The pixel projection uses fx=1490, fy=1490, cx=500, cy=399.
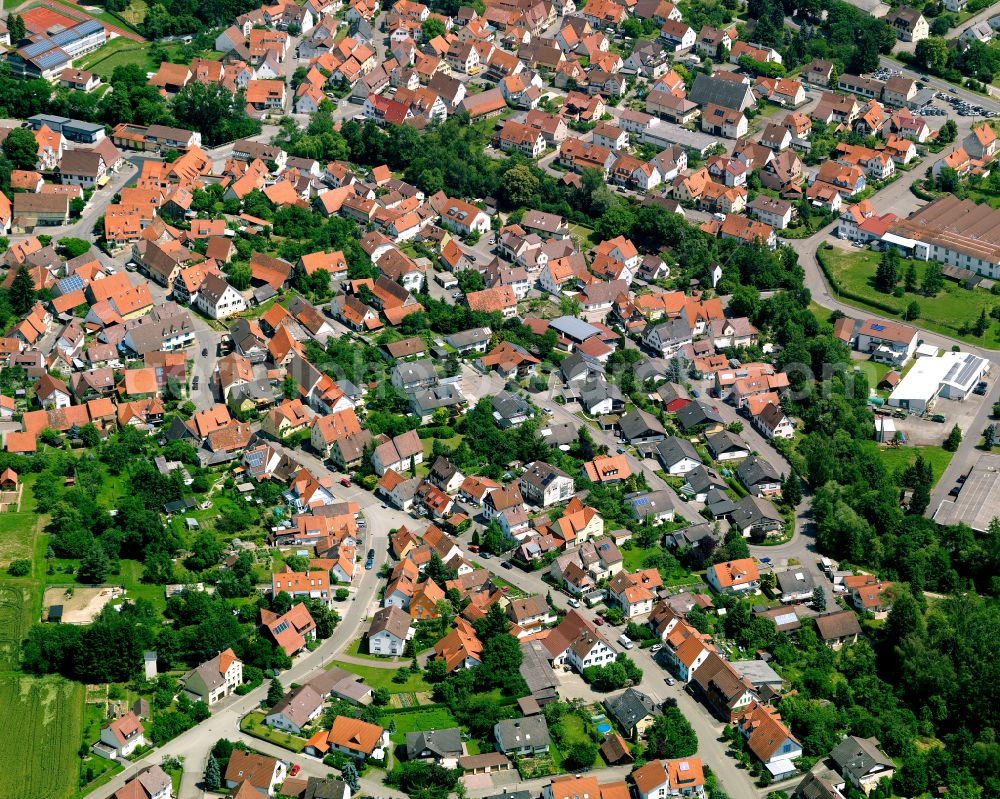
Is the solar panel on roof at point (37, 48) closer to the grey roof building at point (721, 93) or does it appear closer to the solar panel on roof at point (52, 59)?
the solar panel on roof at point (52, 59)

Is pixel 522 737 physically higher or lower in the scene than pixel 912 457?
lower

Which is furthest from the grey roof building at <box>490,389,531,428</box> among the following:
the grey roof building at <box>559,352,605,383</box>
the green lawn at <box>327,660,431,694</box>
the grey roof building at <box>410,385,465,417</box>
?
the green lawn at <box>327,660,431,694</box>

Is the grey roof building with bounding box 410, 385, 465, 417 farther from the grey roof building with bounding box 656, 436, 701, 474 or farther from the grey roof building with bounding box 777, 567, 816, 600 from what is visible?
the grey roof building with bounding box 777, 567, 816, 600

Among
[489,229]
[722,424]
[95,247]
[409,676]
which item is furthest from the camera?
[489,229]


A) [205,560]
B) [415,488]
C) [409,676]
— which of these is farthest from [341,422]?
[409,676]

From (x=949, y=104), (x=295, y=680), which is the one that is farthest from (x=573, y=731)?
(x=949, y=104)

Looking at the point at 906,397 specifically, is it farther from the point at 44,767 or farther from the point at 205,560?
the point at 44,767

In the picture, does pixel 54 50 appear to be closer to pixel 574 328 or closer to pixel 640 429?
pixel 574 328
